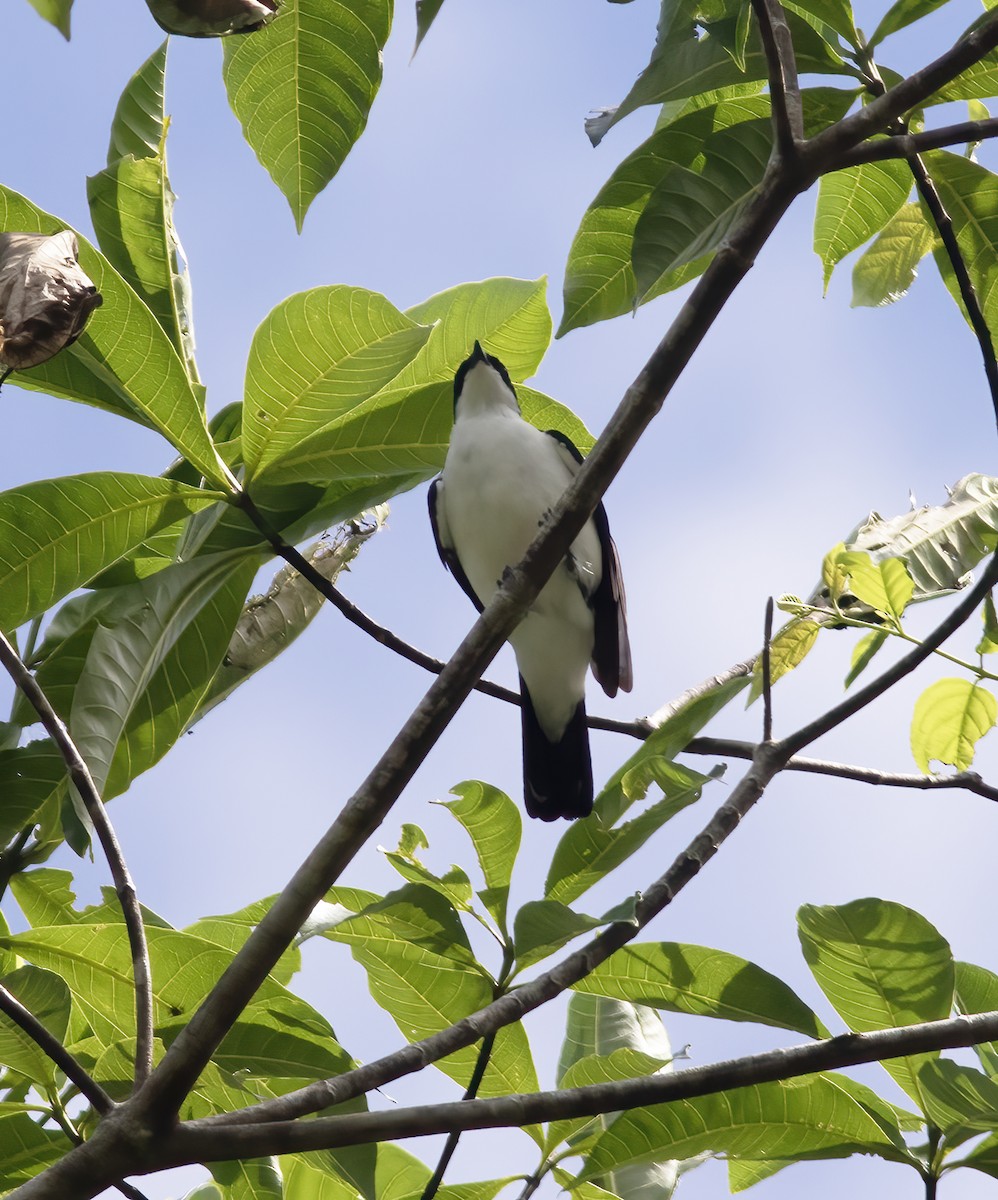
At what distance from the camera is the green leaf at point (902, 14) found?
282cm

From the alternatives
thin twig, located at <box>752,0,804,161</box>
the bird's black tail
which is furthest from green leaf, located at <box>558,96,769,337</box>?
the bird's black tail

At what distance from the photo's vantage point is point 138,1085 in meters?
2.06

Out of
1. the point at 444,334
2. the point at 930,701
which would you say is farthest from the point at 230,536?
the point at 930,701

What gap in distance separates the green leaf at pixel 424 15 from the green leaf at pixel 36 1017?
1589mm

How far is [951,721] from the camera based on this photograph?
116 inches

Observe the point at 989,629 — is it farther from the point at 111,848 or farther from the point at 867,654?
the point at 111,848

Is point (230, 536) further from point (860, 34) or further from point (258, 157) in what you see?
point (860, 34)

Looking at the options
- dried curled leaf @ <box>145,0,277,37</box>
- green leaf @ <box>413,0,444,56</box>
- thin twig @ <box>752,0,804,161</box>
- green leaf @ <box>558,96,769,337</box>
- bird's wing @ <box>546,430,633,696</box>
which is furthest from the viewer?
bird's wing @ <box>546,430,633,696</box>

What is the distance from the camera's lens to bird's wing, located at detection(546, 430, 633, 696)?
4867mm

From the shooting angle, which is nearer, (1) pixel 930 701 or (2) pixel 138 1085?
(2) pixel 138 1085

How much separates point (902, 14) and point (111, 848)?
2.20 m

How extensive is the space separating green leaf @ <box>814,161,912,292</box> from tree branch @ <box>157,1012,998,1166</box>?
188cm

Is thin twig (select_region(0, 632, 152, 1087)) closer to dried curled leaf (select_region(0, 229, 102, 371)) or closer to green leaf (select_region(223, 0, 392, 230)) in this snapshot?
dried curled leaf (select_region(0, 229, 102, 371))

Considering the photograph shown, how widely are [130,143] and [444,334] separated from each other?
→ 0.84 metres
